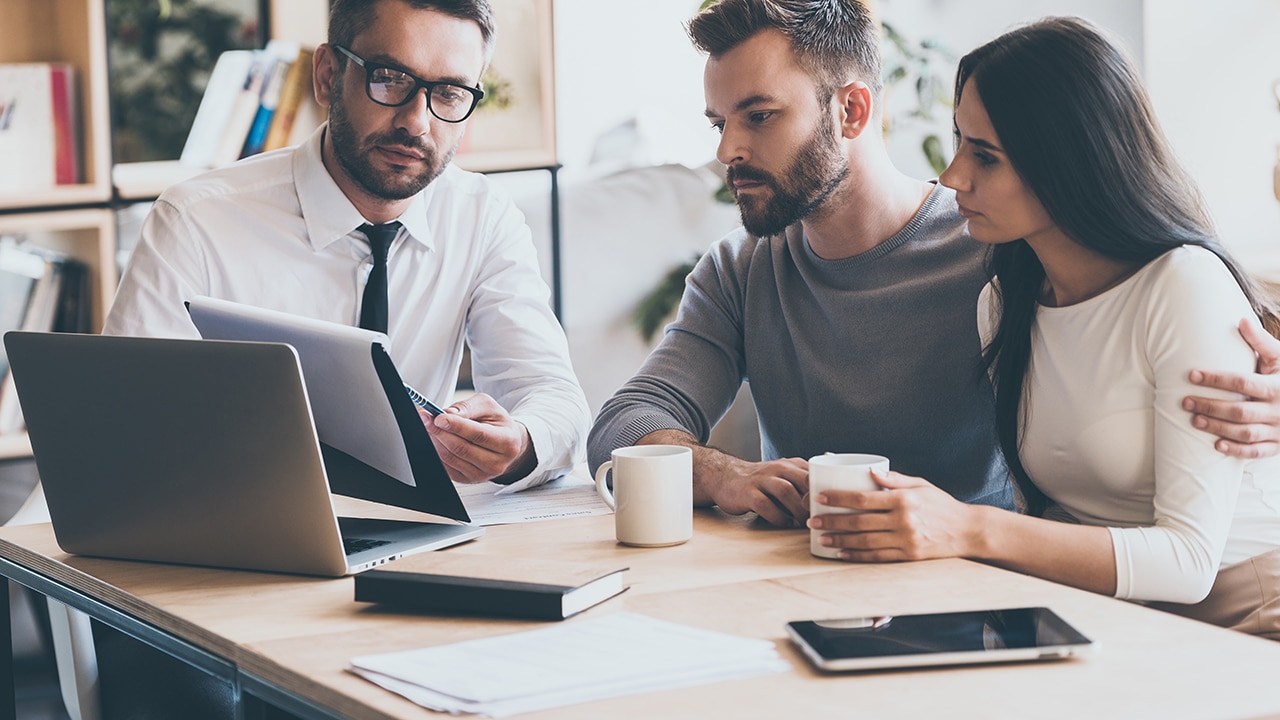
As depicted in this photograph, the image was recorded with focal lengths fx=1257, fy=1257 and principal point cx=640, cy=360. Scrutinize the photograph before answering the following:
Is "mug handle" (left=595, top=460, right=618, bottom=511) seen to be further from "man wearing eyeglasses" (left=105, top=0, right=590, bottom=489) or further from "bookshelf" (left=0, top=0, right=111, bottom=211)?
"bookshelf" (left=0, top=0, right=111, bottom=211)

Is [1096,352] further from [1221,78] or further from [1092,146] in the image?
[1221,78]

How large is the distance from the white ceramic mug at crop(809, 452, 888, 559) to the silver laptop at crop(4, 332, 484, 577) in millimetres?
375

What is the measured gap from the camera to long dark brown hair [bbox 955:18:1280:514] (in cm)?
137

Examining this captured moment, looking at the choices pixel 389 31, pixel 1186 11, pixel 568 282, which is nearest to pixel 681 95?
pixel 568 282

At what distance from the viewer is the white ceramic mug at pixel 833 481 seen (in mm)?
1229

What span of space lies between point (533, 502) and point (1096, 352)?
2.27ft

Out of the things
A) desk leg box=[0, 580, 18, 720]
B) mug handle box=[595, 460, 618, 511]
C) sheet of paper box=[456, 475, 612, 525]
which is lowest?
desk leg box=[0, 580, 18, 720]

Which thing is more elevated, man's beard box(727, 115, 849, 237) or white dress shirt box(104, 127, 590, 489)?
man's beard box(727, 115, 849, 237)

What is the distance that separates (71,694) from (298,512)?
571 mm

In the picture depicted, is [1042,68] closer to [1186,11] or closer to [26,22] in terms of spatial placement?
[26,22]

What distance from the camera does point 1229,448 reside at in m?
1.23

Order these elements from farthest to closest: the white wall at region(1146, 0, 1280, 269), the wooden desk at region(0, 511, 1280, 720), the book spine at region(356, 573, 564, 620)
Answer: the white wall at region(1146, 0, 1280, 269) → the book spine at region(356, 573, 564, 620) → the wooden desk at region(0, 511, 1280, 720)

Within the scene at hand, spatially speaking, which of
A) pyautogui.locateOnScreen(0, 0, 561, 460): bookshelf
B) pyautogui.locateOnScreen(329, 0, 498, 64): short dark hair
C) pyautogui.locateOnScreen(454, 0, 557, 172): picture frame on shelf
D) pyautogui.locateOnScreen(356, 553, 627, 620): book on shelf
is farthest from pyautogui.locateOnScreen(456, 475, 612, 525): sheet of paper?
pyautogui.locateOnScreen(454, 0, 557, 172): picture frame on shelf

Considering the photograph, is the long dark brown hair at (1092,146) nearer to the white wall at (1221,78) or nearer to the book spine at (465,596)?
the book spine at (465,596)
